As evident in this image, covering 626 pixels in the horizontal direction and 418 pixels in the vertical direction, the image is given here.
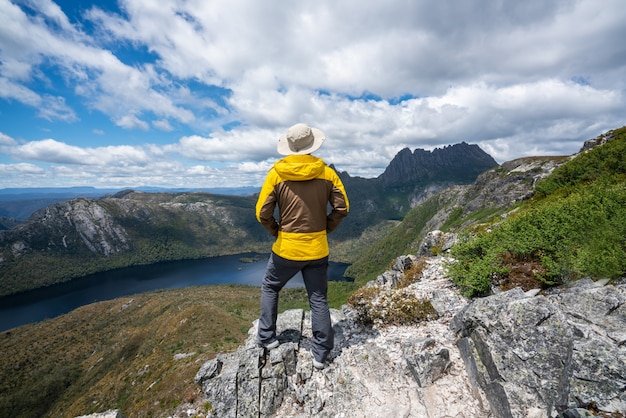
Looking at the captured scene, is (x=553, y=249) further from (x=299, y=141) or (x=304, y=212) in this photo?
(x=299, y=141)

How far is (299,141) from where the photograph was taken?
6094 millimetres

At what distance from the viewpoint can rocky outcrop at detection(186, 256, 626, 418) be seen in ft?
13.5

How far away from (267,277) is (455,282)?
6891 millimetres

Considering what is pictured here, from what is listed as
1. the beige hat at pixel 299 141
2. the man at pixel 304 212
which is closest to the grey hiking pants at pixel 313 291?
the man at pixel 304 212

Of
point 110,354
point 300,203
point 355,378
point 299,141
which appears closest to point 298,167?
point 299,141

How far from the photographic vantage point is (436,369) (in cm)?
589

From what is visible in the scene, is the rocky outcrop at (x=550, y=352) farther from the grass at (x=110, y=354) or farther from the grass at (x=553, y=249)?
the grass at (x=110, y=354)

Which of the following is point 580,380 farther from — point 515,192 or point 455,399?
point 515,192

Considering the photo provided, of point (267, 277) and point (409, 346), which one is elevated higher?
point (267, 277)

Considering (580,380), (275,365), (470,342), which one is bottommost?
(275,365)

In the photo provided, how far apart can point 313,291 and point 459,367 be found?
3.69 metres

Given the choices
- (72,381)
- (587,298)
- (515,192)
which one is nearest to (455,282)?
(587,298)

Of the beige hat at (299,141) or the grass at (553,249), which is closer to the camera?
the beige hat at (299,141)

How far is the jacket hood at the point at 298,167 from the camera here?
580 cm
